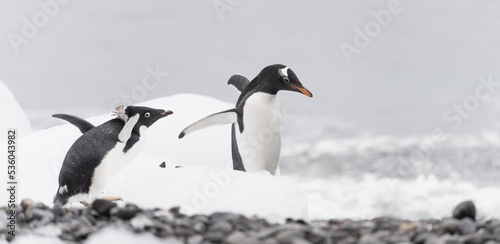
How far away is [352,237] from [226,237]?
45cm

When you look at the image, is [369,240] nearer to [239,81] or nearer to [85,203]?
[85,203]

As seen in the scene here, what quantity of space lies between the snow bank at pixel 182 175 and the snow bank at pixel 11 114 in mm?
558

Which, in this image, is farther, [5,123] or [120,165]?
[5,123]

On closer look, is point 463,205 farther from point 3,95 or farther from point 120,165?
point 3,95

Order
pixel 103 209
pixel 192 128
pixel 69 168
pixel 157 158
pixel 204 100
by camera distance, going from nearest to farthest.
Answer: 1. pixel 103 209
2. pixel 69 168
3. pixel 192 128
4. pixel 157 158
5. pixel 204 100

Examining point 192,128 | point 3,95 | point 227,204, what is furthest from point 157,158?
point 3,95

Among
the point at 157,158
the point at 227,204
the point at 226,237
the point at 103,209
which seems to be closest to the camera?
the point at 226,237

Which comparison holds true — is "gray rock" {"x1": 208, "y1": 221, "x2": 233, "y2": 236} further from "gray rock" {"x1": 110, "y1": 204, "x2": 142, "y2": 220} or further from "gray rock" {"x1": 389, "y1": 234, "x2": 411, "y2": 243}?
"gray rock" {"x1": 389, "y1": 234, "x2": 411, "y2": 243}

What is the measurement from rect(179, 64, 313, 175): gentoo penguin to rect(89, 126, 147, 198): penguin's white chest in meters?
0.38

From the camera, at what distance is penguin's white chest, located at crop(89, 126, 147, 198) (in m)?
4.04

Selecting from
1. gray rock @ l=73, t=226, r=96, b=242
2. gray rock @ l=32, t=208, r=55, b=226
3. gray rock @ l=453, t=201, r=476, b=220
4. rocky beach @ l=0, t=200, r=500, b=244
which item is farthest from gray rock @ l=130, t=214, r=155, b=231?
gray rock @ l=453, t=201, r=476, b=220

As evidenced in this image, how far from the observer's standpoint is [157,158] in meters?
5.03

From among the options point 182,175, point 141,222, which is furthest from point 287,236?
point 182,175

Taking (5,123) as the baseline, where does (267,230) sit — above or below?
below
